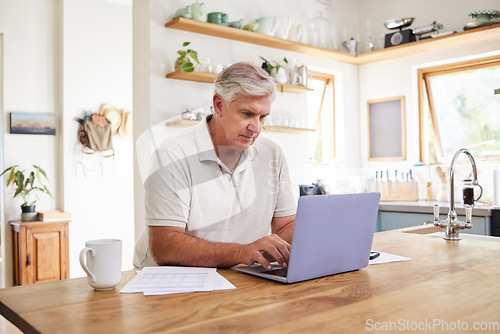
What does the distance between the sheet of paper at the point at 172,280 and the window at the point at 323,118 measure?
364cm

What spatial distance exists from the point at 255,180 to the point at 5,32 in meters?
3.78

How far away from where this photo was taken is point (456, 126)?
4344 millimetres

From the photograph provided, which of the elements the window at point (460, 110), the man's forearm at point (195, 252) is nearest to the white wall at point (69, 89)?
the window at point (460, 110)

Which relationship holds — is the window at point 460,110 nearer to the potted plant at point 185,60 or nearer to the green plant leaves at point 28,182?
the potted plant at point 185,60

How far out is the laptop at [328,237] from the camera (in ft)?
3.93

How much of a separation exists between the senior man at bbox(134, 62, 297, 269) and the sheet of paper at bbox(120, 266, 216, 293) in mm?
84

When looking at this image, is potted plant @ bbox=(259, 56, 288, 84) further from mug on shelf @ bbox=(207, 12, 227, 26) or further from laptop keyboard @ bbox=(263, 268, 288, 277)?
laptop keyboard @ bbox=(263, 268, 288, 277)

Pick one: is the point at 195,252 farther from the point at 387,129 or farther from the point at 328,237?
the point at 387,129

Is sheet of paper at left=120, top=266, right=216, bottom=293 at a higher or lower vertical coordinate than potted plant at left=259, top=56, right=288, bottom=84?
lower

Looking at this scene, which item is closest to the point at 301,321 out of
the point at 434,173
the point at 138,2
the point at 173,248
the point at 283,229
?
the point at 173,248

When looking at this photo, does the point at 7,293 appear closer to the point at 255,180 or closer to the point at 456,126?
the point at 255,180

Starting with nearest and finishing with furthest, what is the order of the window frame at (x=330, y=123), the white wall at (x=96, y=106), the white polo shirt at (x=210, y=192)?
the white polo shirt at (x=210, y=192), the white wall at (x=96, y=106), the window frame at (x=330, y=123)

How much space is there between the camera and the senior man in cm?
152

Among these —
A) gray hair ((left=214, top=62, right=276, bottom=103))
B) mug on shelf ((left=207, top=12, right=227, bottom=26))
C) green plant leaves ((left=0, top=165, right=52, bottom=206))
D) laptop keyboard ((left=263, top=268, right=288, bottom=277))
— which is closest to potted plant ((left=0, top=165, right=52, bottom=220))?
green plant leaves ((left=0, top=165, right=52, bottom=206))
